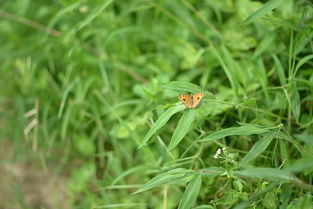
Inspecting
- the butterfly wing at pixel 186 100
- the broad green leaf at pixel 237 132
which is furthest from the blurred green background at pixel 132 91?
the butterfly wing at pixel 186 100

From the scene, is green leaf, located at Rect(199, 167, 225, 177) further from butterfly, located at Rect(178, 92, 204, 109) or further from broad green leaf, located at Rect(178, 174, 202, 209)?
butterfly, located at Rect(178, 92, 204, 109)

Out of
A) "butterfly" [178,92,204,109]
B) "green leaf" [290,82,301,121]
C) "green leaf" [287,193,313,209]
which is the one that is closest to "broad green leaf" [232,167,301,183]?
"green leaf" [287,193,313,209]

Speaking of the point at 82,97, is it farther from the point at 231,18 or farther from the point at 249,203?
the point at 249,203

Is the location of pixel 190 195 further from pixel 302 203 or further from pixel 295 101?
pixel 295 101

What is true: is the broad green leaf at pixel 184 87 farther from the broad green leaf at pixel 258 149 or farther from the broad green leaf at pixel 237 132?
the broad green leaf at pixel 258 149

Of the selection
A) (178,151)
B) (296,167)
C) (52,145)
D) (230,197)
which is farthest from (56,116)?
(296,167)
